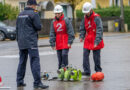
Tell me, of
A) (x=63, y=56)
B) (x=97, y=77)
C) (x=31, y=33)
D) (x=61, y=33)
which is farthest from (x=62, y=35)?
(x=31, y=33)

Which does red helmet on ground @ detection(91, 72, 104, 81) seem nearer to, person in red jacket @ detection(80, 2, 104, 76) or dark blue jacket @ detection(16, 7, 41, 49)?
person in red jacket @ detection(80, 2, 104, 76)

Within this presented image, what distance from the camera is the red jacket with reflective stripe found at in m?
12.4

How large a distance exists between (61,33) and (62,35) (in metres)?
0.05

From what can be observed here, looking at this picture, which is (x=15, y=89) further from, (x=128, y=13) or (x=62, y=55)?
(x=128, y=13)

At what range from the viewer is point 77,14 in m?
54.1

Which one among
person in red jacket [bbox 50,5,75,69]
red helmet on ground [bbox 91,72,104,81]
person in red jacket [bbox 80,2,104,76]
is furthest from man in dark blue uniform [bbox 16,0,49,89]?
person in red jacket [bbox 80,2,104,76]

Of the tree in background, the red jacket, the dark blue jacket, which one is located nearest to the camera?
the dark blue jacket

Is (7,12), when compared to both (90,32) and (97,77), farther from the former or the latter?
(97,77)

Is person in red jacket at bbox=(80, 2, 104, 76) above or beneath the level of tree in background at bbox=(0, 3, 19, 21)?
above

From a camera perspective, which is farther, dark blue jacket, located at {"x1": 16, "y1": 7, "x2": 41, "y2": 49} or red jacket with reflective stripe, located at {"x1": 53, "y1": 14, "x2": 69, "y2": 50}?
red jacket with reflective stripe, located at {"x1": 53, "y1": 14, "x2": 69, "y2": 50}

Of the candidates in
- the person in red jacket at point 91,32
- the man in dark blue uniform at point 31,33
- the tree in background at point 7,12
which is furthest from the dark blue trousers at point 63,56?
the tree in background at point 7,12

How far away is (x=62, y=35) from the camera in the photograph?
1252 centimetres

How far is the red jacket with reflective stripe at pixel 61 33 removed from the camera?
40.8 ft

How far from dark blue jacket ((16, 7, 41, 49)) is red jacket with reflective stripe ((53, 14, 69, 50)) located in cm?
183
